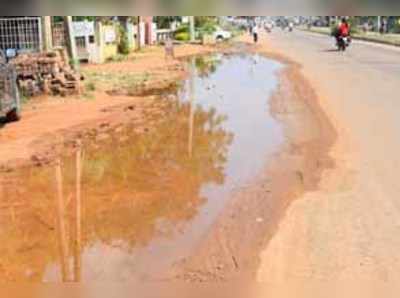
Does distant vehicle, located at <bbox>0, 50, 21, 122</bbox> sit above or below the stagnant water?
above

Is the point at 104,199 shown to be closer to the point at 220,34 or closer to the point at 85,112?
the point at 85,112

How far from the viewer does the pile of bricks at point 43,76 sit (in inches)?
669

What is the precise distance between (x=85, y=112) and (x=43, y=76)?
2.77m

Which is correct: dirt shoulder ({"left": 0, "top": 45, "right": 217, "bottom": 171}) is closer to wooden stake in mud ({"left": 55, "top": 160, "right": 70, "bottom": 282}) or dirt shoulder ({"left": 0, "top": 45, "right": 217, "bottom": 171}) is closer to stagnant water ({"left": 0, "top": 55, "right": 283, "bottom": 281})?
stagnant water ({"left": 0, "top": 55, "right": 283, "bottom": 281})

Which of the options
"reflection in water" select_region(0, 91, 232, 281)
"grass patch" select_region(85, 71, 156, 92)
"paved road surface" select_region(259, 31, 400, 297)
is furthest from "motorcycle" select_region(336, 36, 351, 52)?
"reflection in water" select_region(0, 91, 232, 281)

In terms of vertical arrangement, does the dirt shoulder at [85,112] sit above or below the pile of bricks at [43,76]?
below

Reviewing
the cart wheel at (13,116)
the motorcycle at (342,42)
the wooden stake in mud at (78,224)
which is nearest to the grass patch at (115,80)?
the cart wheel at (13,116)

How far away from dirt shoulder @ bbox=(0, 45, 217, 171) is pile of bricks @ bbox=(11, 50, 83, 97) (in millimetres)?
381

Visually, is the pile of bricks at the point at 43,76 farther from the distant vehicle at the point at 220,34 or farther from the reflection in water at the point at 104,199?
the distant vehicle at the point at 220,34

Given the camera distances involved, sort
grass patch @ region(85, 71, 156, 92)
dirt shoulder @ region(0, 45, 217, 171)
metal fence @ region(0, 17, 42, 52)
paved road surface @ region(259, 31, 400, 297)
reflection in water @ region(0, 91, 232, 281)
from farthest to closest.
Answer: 1. grass patch @ region(85, 71, 156, 92)
2. metal fence @ region(0, 17, 42, 52)
3. dirt shoulder @ region(0, 45, 217, 171)
4. reflection in water @ region(0, 91, 232, 281)
5. paved road surface @ region(259, 31, 400, 297)

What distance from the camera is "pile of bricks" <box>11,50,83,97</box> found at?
17.0 meters

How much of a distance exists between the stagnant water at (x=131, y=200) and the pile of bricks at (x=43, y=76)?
465 cm

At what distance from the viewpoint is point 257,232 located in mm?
6273

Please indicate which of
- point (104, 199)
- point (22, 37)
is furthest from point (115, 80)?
point (104, 199)
